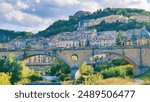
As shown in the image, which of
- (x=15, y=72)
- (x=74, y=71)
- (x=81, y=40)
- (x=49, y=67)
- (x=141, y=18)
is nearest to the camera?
(x=15, y=72)

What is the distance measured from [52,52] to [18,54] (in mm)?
882

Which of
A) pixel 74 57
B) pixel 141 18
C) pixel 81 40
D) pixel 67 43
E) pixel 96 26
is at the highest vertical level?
pixel 141 18

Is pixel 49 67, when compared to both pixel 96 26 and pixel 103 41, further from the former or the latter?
pixel 96 26

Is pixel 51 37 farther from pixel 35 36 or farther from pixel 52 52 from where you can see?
pixel 52 52

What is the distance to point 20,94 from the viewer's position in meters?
2.28

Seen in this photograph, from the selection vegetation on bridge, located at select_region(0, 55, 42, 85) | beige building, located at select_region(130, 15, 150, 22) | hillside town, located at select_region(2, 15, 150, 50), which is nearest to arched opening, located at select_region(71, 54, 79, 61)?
vegetation on bridge, located at select_region(0, 55, 42, 85)

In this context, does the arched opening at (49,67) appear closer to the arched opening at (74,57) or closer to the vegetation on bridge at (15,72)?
the arched opening at (74,57)

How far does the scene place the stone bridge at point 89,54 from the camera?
1066 centimetres

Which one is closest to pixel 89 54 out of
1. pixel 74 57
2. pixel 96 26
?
pixel 74 57

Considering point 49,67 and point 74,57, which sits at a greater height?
point 74,57

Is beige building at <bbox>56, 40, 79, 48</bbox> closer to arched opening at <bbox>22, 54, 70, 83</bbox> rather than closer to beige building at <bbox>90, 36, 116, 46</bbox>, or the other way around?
beige building at <bbox>90, 36, 116, 46</bbox>

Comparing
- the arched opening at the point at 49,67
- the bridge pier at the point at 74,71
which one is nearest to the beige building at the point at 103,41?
the arched opening at the point at 49,67

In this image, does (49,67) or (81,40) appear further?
(81,40)

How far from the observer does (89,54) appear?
37.3ft
